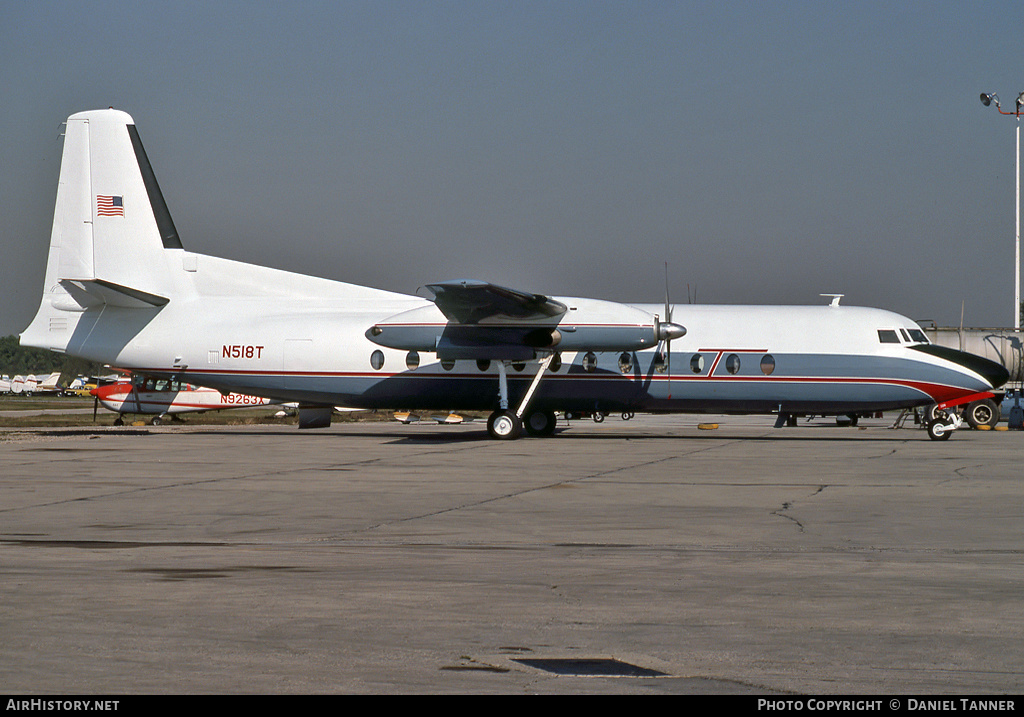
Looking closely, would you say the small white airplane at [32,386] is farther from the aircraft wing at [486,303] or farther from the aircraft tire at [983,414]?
the aircraft tire at [983,414]

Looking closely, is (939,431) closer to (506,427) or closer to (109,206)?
(506,427)

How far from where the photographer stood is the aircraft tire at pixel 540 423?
29516mm

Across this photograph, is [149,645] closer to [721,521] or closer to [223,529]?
[223,529]

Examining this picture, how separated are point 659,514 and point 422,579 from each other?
4904 mm

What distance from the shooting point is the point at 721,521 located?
38.3 ft

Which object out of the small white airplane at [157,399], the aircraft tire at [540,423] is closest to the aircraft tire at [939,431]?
the aircraft tire at [540,423]

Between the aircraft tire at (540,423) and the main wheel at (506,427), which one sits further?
the aircraft tire at (540,423)

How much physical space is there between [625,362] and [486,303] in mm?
4322

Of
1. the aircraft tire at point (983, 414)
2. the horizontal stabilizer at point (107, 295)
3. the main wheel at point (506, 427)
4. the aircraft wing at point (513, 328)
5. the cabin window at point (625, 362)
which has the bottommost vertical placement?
the main wheel at point (506, 427)

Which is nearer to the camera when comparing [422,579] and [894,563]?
[422,579]

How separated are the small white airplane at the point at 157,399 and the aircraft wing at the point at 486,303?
1584cm

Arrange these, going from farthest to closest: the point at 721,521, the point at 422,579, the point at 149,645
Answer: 1. the point at 721,521
2. the point at 422,579
3. the point at 149,645

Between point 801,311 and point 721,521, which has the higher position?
point 801,311
